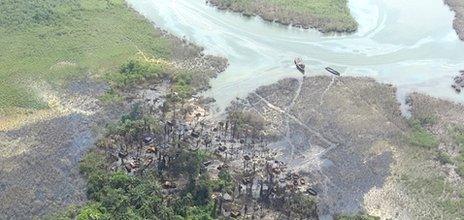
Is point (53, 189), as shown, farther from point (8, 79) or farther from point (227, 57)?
point (227, 57)

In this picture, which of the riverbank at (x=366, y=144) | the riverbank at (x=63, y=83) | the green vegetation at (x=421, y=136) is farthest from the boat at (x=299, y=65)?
the green vegetation at (x=421, y=136)

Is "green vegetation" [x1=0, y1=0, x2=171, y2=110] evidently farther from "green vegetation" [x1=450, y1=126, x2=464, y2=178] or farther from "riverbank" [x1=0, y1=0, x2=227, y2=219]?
"green vegetation" [x1=450, y1=126, x2=464, y2=178]

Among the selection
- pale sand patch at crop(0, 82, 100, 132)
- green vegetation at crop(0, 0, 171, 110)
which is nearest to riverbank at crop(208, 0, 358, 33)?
green vegetation at crop(0, 0, 171, 110)

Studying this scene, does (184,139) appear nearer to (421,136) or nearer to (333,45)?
(421,136)

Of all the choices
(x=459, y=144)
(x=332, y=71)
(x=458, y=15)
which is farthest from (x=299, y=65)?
(x=458, y=15)

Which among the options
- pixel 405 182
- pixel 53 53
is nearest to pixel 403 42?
pixel 405 182
